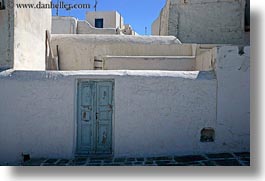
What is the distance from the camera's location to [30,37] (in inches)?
280

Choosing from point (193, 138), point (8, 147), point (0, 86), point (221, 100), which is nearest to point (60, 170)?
point (8, 147)

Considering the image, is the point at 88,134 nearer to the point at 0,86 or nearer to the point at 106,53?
the point at 0,86

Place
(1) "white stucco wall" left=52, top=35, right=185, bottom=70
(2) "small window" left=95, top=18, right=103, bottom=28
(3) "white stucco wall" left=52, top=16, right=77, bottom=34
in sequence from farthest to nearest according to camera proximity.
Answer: (2) "small window" left=95, top=18, right=103, bottom=28 → (3) "white stucco wall" left=52, top=16, right=77, bottom=34 → (1) "white stucco wall" left=52, top=35, right=185, bottom=70

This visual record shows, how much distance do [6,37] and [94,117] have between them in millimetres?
2426

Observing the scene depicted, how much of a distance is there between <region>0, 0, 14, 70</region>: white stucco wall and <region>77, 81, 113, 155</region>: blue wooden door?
5.31 feet

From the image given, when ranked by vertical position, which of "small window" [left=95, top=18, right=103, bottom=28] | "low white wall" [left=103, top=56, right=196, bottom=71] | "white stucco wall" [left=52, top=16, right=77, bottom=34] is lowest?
"low white wall" [left=103, top=56, right=196, bottom=71]

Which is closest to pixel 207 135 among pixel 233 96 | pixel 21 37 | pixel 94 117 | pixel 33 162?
pixel 233 96

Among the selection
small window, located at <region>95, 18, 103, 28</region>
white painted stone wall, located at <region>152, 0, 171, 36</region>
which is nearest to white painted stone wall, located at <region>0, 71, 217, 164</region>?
white painted stone wall, located at <region>152, 0, 171, 36</region>

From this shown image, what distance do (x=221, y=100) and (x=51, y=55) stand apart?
538 cm

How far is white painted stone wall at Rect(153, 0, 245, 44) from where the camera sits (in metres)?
11.6

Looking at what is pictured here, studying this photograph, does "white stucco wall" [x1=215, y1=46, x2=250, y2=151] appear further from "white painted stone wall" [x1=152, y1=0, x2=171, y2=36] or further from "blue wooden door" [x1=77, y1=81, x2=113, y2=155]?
"white painted stone wall" [x1=152, y1=0, x2=171, y2=36]

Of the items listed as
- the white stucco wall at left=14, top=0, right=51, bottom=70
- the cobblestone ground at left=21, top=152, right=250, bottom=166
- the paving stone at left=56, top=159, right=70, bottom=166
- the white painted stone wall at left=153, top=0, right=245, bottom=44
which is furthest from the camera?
the white painted stone wall at left=153, top=0, right=245, bottom=44

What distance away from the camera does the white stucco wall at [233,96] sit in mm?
5793

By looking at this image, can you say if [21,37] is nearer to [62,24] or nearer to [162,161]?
[162,161]
